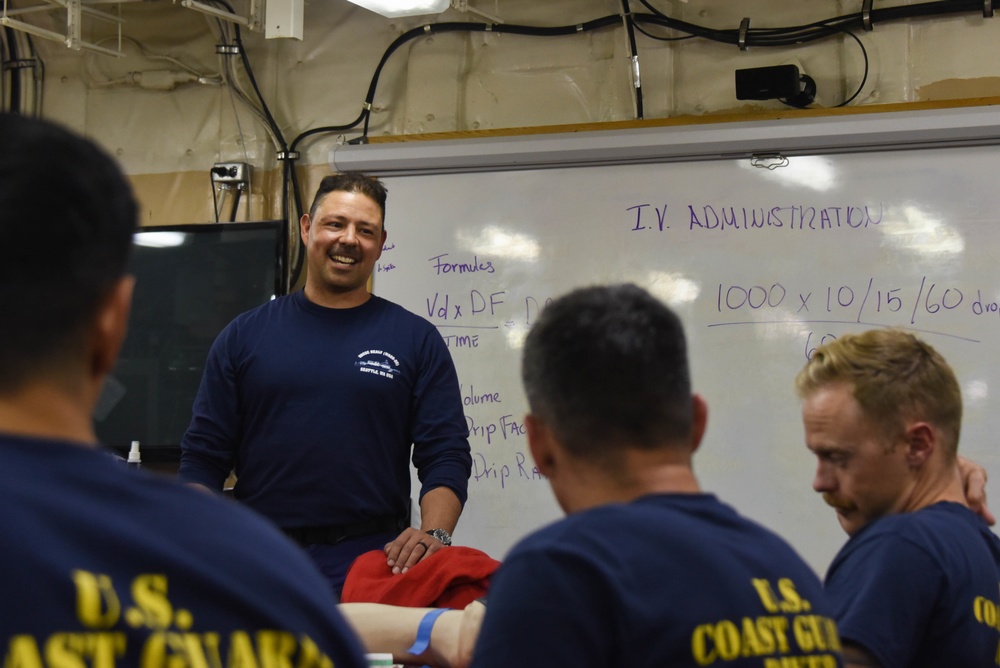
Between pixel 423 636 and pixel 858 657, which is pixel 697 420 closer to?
pixel 858 657

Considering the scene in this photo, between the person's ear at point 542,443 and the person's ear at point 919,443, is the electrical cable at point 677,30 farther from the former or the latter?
the person's ear at point 542,443

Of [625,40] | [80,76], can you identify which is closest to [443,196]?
[625,40]

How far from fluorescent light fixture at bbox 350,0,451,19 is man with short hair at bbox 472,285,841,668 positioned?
7.41ft

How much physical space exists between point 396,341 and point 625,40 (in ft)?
5.71

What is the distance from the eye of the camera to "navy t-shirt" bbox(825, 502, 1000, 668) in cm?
122

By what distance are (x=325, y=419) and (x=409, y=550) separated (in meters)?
0.53

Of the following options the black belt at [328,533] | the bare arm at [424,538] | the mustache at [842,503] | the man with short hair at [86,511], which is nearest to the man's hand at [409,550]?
the bare arm at [424,538]

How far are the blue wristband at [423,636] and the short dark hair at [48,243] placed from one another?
92cm

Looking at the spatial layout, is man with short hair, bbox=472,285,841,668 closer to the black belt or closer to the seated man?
the seated man

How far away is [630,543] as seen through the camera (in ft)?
3.04

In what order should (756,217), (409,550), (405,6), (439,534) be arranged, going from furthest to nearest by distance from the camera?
(756,217) → (405,6) → (439,534) → (409,550)

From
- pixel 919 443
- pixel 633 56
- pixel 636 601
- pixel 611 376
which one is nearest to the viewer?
pixel 636 601

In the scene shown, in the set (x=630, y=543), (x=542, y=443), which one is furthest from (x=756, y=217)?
(x=630, y=543)

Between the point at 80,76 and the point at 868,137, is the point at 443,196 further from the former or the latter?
the point at 80,76
